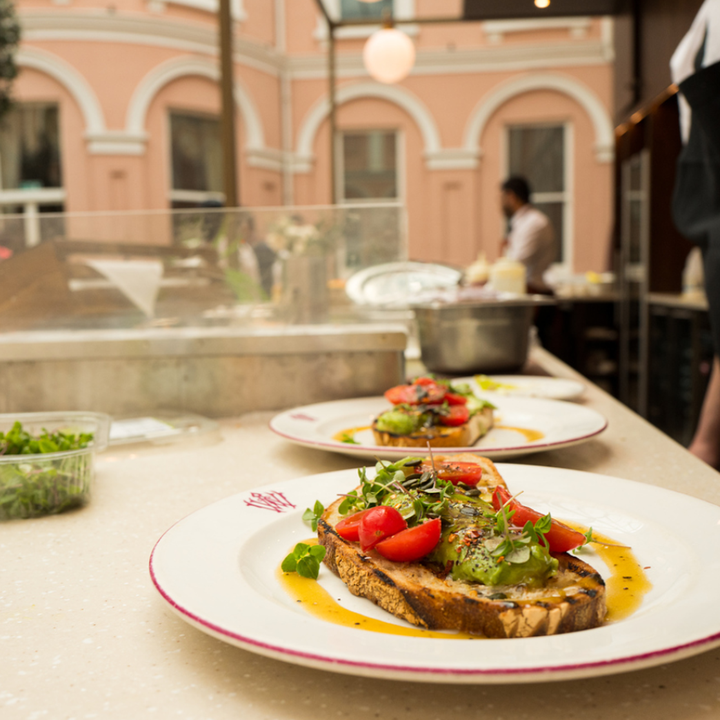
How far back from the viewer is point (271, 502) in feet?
2.90

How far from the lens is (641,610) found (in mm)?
613

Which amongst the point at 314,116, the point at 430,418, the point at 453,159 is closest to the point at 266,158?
the point at 314,116

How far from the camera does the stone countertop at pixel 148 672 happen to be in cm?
52

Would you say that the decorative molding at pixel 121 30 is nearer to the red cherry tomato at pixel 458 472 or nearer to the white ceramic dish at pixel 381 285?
the white ceramic dish at pixel 381 285

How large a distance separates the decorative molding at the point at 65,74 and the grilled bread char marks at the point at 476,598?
969 cm

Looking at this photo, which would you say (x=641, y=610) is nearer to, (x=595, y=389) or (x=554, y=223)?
(x=595, y=389)

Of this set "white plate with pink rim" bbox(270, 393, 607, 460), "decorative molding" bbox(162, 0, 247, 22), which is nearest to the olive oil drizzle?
"white plate with pink rim" bbox(270, 393, 607, 460)

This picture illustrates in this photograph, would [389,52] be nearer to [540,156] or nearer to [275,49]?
[540,156]

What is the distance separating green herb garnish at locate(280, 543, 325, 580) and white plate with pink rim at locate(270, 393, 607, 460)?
1.13ft

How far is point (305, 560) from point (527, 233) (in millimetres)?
5132

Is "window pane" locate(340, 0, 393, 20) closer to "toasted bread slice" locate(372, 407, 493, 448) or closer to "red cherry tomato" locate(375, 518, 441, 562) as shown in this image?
"toasted bread slice" locate(372, 407, 493, 448)

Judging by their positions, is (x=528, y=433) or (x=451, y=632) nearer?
(x=451, y=632)

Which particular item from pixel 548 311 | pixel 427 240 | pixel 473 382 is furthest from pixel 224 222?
pixel 427 240

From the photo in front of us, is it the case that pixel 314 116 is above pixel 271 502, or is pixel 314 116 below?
above
